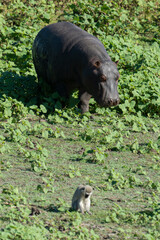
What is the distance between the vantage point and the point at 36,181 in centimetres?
616

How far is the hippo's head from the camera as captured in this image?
825 cm

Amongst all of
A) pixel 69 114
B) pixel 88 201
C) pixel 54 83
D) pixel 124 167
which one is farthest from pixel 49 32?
pixel 88 201

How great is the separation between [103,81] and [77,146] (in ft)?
4.05

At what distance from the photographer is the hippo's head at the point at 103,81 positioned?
27.1 ft

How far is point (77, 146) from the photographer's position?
7.60m

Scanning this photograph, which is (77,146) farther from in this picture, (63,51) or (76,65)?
(63,51)

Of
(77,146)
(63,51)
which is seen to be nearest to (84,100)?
(63,51)

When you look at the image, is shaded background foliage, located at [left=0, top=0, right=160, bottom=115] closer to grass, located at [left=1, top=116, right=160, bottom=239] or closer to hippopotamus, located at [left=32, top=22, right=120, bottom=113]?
hippopotamus, located at [left=32, top=22, right=120, bottom=113]

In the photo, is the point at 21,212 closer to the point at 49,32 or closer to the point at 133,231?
the point at 133,231

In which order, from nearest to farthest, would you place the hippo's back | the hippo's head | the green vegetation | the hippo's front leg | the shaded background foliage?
the green vegetation → the hippo's head → the hippo's back → the hippo's front leg → the shaded background foliage

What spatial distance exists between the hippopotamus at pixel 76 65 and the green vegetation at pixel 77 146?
0.30 metres

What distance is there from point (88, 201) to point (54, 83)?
3915 millimetres

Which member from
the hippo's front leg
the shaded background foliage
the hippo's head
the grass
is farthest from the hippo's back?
the grass

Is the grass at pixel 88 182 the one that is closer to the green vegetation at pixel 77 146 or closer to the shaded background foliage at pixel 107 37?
the green vegetation at pixel 77 146
